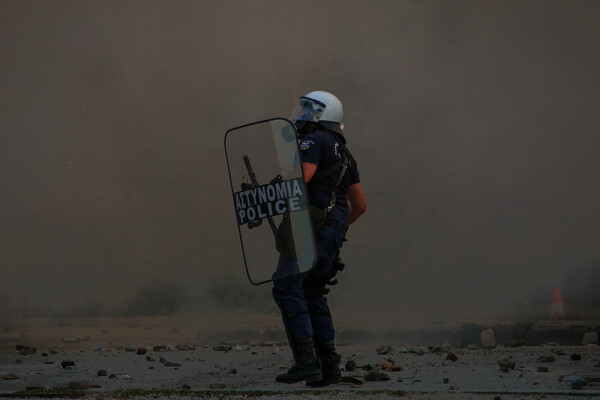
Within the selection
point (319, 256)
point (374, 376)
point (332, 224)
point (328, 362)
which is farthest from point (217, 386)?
point (332, 224)

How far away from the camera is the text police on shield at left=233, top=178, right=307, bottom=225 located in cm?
532

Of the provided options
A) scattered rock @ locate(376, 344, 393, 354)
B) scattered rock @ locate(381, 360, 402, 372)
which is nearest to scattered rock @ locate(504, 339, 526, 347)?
scattered rock @ locate(376, 344, 393, 354)

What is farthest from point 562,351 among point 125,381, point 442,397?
point 125,381

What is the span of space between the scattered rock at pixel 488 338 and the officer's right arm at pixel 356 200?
4.11 m

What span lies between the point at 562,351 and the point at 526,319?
2.42 meters

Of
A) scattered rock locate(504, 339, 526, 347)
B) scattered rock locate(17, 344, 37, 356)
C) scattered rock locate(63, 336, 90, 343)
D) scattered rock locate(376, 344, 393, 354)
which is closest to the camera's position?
scattered rock locate(376, 344, 393, 354)

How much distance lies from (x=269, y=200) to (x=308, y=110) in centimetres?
66

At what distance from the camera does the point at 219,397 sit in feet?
17.0

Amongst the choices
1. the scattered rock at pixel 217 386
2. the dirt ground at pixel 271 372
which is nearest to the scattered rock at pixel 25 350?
the dirt ground at pixel 271 372

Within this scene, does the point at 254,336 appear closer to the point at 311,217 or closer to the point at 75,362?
the point at 75,362

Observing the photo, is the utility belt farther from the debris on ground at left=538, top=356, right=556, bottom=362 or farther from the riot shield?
the debris on ground at left=538, top=356, right=556, bottom=362

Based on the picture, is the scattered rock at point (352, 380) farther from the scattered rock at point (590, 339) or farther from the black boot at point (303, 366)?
the scattered rock at point (590, 339)

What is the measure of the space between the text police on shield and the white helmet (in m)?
0.51

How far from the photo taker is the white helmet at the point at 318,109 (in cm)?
558
